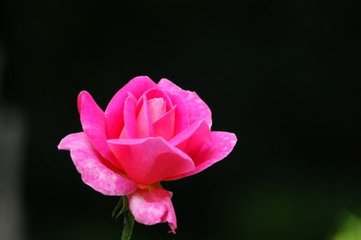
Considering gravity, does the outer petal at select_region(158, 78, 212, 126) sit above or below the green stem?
above

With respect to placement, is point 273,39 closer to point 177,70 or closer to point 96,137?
point 177,70

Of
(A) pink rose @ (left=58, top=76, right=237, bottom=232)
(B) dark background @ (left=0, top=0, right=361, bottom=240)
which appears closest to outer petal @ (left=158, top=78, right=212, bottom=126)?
(A) pink rose @ (left=58, top=76, right=237, bottom=232)

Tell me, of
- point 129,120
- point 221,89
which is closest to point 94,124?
point 129,120

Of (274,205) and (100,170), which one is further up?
(100,170)

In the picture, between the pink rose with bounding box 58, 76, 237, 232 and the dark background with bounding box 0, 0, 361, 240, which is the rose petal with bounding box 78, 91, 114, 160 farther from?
the dark background with bounding box 0, 0, 361, 240

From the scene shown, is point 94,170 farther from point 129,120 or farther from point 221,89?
point 221,89

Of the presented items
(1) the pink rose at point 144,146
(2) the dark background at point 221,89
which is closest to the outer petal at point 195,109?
(1) the pink rose at point 144,146

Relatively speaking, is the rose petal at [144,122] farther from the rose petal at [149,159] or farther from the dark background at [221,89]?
the dark background at [221,89]

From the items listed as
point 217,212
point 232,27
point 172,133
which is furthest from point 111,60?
point 172,133
